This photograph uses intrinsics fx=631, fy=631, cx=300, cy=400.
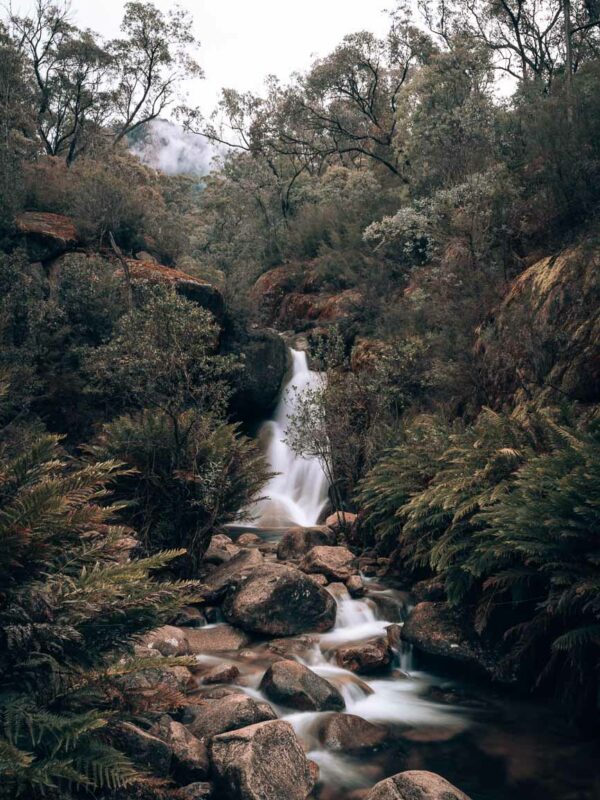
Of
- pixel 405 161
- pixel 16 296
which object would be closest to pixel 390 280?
pixel 405 161

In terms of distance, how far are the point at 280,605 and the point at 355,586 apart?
65.4 inches

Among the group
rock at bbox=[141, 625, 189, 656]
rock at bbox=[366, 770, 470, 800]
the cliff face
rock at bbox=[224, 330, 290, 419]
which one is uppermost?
the cliff face

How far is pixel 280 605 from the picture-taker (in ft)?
28.3

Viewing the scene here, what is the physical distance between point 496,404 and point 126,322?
6.83 meters

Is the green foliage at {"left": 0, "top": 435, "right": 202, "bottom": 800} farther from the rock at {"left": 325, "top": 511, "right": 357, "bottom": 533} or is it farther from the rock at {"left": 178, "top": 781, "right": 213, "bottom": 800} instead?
the rock at {"left": 325, "top": 511, "right": 357, "bottom": 533}

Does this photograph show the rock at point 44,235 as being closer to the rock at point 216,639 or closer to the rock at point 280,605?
the rock at point 280,605

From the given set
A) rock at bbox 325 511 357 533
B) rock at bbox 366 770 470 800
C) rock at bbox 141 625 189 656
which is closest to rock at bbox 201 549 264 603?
rock at bbox 141 625 189 656

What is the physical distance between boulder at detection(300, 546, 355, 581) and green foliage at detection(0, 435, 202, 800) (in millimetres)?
6493

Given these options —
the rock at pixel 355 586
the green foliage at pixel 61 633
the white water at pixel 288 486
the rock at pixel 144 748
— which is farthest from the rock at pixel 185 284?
the rock at pixel 144 748

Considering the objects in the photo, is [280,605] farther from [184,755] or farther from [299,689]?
[184,755]

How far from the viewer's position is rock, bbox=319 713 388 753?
6.11m

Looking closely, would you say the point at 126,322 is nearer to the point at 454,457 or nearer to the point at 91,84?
the point at 454,457

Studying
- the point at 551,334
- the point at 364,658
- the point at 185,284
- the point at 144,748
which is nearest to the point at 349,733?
the point at 364,658

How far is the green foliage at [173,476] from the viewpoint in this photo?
10320 millimetres
